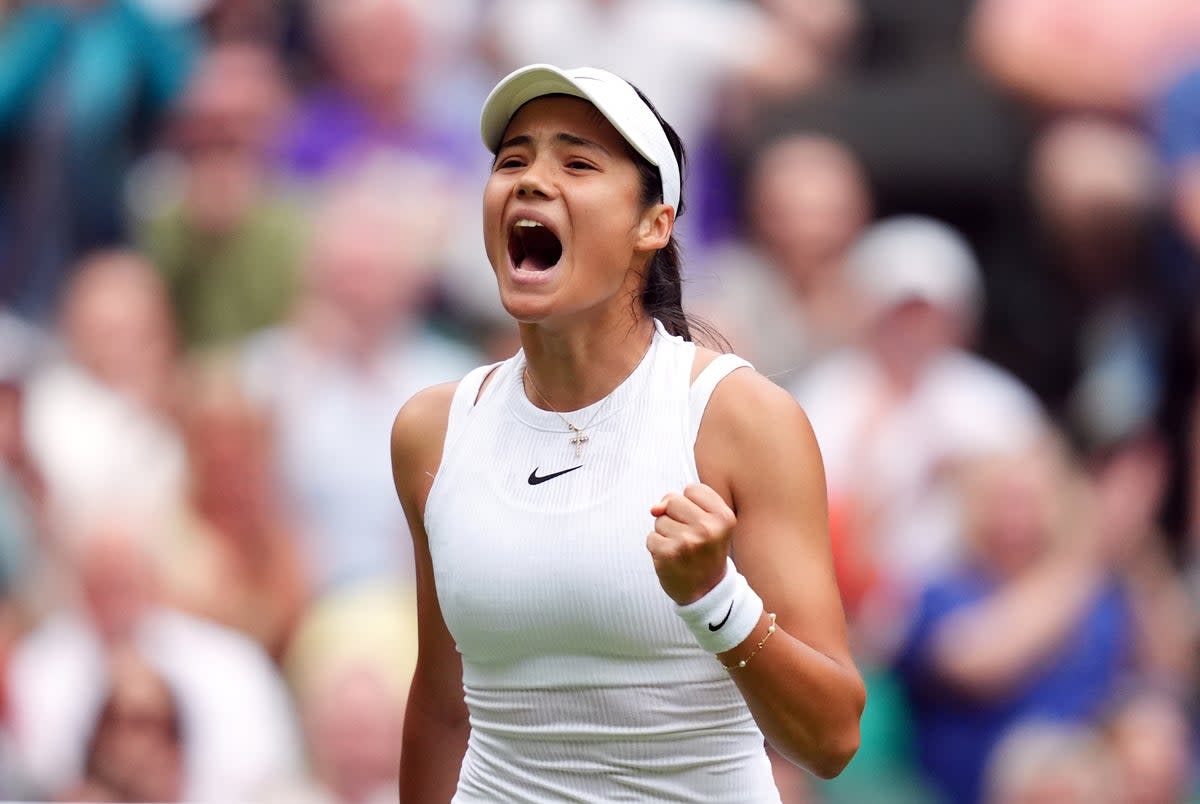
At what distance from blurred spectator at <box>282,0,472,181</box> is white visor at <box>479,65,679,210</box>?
4098 millimetres

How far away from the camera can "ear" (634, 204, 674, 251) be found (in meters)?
2.52

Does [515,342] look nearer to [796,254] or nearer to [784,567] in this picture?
[796,254]

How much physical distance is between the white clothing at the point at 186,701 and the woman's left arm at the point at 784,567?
361 cm

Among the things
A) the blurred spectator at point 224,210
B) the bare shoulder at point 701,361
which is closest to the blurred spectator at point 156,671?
the blurred spectator at point 224,210

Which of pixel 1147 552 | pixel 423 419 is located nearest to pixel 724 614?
pixel 423 419

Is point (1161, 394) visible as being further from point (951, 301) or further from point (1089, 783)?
point (1089, 783)

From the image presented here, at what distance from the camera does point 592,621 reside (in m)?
2.37

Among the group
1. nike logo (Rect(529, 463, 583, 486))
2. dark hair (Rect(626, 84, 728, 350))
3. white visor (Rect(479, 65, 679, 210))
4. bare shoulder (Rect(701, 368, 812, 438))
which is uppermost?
white visor (Rect(479, 65, 679, 210))

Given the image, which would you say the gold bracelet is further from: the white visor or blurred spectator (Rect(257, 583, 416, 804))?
blurred spectator (Rect(257, 583, 416, 804))

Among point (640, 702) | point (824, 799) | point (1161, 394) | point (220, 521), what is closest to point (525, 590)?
point (640, 702)

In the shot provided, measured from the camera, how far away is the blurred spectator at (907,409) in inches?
236

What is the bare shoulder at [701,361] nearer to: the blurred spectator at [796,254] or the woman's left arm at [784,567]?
the woman's left arm at [784,567]

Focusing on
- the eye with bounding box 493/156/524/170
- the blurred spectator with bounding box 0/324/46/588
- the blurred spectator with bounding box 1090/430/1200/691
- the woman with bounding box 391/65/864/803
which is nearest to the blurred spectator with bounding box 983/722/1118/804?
the blurred spectator with bounding box 1090/430/1200/691

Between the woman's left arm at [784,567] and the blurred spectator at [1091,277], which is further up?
the blurred spectator at [1091,277]
